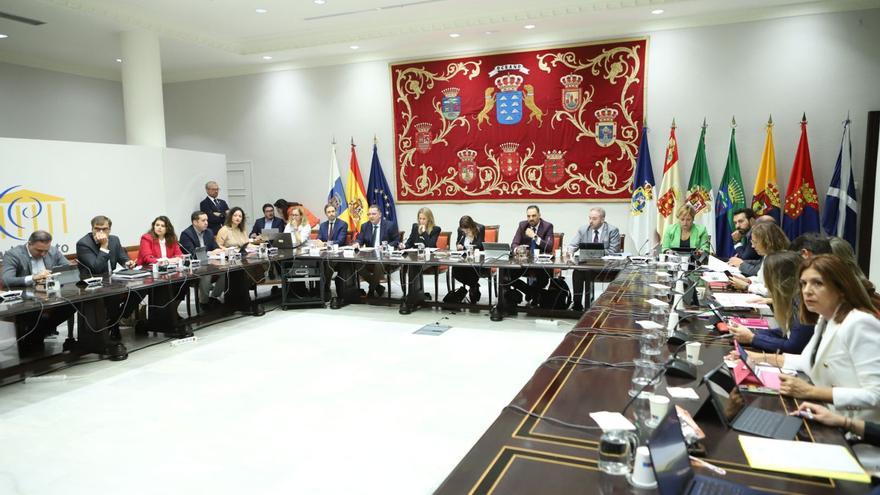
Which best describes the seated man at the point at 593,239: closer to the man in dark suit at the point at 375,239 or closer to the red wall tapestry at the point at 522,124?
the red wall tapestry at the point at 522,124

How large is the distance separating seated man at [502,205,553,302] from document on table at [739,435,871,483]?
164 inches

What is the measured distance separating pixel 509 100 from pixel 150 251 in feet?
15.9

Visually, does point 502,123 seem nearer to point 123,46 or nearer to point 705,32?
point 705,32

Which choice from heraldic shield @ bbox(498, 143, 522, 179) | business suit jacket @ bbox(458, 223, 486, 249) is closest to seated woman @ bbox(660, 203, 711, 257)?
business suit jacket @ bbox(458, 223, 486, 249)

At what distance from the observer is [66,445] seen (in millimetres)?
3059

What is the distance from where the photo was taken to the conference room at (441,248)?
6.42ft

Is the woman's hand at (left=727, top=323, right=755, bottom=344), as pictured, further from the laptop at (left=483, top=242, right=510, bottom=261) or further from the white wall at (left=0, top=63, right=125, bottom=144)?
the white wall at (left=0, top=63, right=125, bottom=144)

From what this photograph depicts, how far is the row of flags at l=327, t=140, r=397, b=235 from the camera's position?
27.8ft

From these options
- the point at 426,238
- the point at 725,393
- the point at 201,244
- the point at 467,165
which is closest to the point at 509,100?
the point at 467,165

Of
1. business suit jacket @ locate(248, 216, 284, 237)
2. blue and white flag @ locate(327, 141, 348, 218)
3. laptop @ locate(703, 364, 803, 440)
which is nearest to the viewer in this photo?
laptop @ locate(703, 364, 803, 440)

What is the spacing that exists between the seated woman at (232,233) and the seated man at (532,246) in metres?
3.29

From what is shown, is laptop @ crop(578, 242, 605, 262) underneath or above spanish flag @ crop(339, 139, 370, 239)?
underneath

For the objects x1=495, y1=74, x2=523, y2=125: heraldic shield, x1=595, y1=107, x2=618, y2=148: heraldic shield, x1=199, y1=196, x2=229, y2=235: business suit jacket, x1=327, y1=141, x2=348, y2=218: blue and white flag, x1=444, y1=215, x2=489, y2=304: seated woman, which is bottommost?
x1=444, y1=215, x2=489, y2=304: seated woman

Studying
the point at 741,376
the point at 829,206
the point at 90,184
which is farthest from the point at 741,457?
the point at 90,184
